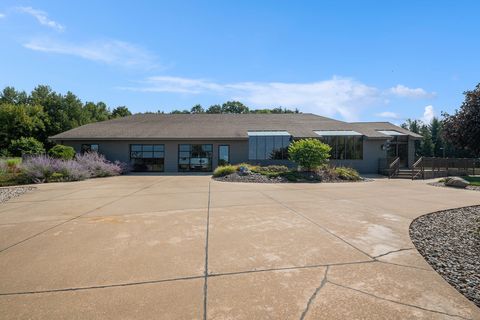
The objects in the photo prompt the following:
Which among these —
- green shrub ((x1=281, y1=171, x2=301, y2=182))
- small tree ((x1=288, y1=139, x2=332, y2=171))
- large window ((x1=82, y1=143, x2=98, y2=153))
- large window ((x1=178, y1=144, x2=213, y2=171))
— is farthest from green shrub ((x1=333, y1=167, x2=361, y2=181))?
large window ((x1=82, y1=143, x2=98, y2=153))

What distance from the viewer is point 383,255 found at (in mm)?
3848

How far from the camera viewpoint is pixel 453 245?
14.2 feet

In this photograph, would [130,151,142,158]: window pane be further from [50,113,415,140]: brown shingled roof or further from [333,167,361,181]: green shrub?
[333,167,361,181]: green shrub

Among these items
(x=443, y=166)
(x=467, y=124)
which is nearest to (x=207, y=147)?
(x=443, y=166)

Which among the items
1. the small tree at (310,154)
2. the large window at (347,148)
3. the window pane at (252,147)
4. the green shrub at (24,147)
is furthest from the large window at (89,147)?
the large window at (347,148)

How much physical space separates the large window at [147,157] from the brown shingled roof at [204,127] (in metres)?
1.01

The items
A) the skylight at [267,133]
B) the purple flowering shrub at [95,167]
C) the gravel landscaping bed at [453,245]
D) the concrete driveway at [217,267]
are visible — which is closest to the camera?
the concrete driveway at [217,267]

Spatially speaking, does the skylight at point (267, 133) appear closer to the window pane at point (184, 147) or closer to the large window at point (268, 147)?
the large window at point (268, 147)

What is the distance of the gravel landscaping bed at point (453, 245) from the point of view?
10.3 ft

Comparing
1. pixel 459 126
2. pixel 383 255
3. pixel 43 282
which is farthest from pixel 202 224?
pixel 459 126

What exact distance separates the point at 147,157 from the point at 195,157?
11.7ft

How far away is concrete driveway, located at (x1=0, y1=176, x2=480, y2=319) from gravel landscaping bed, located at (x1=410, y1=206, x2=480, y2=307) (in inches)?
7.1

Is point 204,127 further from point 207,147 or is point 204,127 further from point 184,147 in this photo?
point 184,147

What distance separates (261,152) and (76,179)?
11570mm
